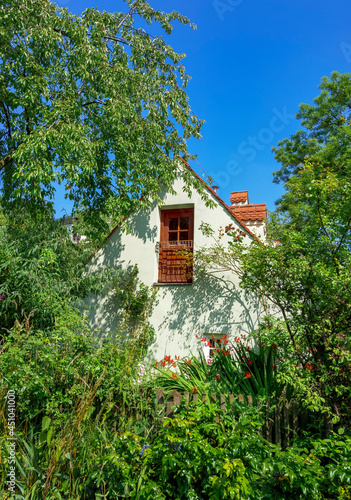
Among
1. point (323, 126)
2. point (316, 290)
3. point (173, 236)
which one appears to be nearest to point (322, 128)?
point (323, 126)

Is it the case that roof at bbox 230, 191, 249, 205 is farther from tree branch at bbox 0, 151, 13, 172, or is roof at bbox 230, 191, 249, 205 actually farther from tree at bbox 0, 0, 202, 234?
tree branch at bbox 0, 151, 13, 172

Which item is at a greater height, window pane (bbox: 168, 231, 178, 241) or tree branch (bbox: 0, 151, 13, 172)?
tree branch (bbox: 0, 151, 13, 172)

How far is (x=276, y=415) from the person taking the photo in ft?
12.9

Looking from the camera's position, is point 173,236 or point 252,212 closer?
point 173,236

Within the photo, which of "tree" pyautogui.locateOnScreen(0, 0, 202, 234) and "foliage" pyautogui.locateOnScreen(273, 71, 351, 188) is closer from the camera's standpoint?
"tree" pyautogui.locateOnScreen(0, 0, 202, 234)

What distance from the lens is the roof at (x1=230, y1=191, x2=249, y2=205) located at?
11.8 meters

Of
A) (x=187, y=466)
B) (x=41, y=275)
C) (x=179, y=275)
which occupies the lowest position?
(x=187, y=466)

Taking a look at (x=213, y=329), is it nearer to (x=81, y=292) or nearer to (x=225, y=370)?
(x=225, y=370)

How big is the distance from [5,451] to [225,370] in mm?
2997

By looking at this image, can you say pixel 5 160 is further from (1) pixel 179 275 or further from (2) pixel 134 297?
(1) pixel 179 275

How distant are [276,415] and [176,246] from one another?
5697mm

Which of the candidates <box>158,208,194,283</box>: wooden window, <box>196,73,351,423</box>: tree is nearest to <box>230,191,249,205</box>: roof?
<box>158,208,194,283</box>: wooden window

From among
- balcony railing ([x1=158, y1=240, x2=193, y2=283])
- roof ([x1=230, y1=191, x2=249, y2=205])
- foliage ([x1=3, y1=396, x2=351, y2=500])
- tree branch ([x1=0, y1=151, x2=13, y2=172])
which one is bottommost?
foliage ([x1=3, y1=396, x2=351, y2=500])

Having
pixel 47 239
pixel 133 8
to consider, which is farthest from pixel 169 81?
pixel 47 239
